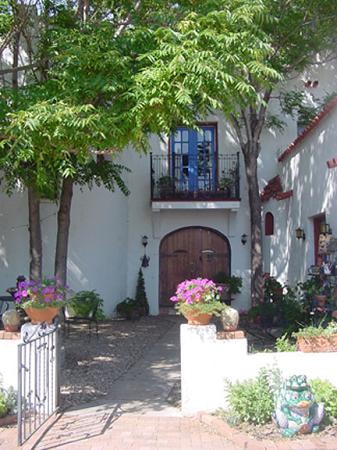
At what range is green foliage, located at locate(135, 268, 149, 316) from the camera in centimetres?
1332

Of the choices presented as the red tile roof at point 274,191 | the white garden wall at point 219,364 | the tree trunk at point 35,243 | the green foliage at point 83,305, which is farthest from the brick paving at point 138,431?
the red tile roof at point 274,191

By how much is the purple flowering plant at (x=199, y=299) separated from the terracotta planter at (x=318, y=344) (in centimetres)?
95

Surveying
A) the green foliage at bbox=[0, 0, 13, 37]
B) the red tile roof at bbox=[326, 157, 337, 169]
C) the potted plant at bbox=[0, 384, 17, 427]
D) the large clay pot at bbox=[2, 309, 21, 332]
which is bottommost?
the potted plant at bbox=[0, 384, 17, 427]

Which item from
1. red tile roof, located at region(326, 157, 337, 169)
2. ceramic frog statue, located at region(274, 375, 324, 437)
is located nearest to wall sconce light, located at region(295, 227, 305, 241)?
red tile roof, located at region(326, 157, 337, 169)

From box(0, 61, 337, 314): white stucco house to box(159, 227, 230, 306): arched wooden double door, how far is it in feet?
0.09

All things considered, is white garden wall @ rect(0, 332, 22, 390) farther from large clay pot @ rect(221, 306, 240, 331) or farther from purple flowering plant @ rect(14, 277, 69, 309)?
large clay pot @ rect(221, 306, 240, 331)

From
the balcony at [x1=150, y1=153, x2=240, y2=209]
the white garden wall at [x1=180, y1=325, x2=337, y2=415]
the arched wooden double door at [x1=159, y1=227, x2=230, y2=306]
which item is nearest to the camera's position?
the white garden wall at [x1=180, y1=325, x2=337, y2=415]

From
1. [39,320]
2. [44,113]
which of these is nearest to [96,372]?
[39,320]

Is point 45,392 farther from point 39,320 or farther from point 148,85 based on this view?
point 148,85

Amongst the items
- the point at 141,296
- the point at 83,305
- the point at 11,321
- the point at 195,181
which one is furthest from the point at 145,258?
the point at 11,321

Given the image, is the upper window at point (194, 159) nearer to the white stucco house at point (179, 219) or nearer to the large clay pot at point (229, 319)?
the white stucco house at point (179, 219)

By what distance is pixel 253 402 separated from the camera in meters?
4.79

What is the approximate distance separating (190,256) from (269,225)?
7.80 ft

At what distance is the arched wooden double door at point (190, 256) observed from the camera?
549 inches
